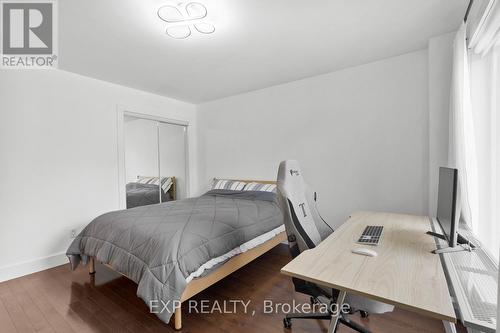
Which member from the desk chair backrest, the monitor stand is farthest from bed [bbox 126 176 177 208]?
the monitor stand

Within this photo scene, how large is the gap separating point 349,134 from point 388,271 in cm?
221

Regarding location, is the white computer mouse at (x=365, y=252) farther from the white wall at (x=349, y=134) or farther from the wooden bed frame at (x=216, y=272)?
the white wall at (x=349, y=134)

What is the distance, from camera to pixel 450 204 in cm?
128

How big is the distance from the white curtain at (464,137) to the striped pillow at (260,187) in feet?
6.92

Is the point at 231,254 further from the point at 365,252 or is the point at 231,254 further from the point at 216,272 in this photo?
the point at 365,252

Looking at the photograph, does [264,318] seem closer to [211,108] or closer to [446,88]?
[446,88]

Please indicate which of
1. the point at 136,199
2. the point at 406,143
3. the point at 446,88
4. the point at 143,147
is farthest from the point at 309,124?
the point at 136,199

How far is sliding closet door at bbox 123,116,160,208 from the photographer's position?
143 inches

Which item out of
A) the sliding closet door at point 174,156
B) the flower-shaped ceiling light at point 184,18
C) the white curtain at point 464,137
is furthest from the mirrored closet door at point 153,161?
the white curtain at point 464,137

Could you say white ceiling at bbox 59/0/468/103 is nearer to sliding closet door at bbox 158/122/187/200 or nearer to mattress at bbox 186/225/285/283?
sliding closet door at bbox 158/122/187/200

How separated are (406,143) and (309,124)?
1196mm

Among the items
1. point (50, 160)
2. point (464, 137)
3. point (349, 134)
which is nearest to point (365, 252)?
point (464, 137)

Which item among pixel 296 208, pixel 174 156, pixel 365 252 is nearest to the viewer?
pixel 365 252

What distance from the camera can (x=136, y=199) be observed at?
3.74 meters
